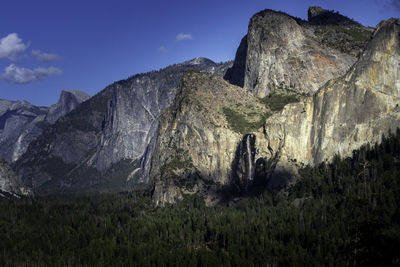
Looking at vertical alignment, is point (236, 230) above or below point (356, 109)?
below

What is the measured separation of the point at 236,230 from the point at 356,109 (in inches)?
2768

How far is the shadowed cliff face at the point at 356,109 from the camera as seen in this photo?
176 m

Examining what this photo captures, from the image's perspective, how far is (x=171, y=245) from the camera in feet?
500

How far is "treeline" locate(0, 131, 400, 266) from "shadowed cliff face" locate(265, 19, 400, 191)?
697 centimetres

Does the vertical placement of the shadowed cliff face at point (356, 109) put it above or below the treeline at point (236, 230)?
above

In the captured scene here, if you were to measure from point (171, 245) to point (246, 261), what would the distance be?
33496mm

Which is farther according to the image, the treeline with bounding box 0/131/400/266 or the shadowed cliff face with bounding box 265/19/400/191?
the shadowed cliff face with bounding box 265/19/400/191

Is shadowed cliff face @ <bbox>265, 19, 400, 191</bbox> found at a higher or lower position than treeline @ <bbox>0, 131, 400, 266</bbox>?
higher

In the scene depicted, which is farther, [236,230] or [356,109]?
[356,109]

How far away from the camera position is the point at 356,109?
18088 cm

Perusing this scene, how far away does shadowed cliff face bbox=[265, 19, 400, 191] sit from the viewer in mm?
175750

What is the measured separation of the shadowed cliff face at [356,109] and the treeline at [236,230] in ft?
22.9

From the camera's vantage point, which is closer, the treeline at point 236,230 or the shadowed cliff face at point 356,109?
the treeline at point 236,230

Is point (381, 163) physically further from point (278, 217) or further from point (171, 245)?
point (171, 245)
